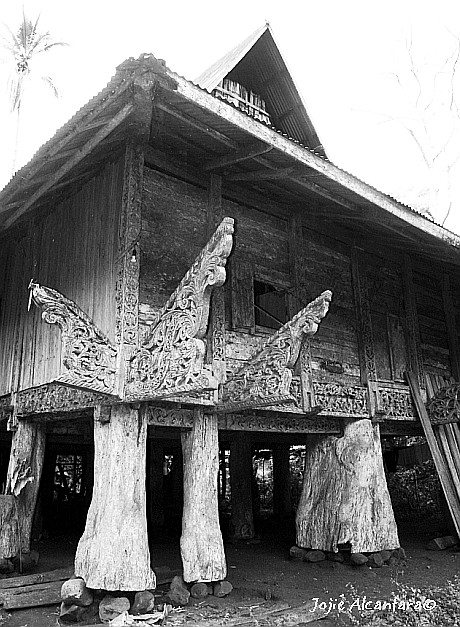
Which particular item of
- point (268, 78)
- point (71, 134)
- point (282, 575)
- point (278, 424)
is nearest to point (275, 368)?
point (278, 424)

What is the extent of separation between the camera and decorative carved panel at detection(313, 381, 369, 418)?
27.6 feet

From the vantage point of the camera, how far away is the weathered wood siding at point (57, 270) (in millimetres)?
7133

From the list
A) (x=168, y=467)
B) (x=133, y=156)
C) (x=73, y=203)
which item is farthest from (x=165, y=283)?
(x=168, y=467)

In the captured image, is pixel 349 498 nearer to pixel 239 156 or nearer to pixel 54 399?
pixel 54 399

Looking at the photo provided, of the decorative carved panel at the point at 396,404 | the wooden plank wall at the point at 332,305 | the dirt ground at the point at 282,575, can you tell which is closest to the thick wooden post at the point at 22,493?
the dirt ground at the point at 282,575

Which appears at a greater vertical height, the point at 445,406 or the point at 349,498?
the point at 445,406

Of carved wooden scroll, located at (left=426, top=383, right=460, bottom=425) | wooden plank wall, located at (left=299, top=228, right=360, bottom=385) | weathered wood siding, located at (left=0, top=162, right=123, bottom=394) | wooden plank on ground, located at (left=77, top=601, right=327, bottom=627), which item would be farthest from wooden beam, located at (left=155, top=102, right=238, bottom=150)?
carved wooden scroll, located at (left=426, top=383, right=460, bottom=425)

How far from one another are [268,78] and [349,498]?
7449mm

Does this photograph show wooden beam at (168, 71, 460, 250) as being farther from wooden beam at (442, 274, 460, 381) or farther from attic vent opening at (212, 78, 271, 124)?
attic vent opening at (212, 78, 271, 124)

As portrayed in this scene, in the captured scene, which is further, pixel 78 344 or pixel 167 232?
pixel 167 232

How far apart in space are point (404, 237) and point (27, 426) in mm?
6385

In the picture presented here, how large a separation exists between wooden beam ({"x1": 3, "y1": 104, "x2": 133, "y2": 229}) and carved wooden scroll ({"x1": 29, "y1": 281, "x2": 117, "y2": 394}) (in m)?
1.51

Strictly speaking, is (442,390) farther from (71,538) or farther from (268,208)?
(71,538)

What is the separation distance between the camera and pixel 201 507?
6859mm
